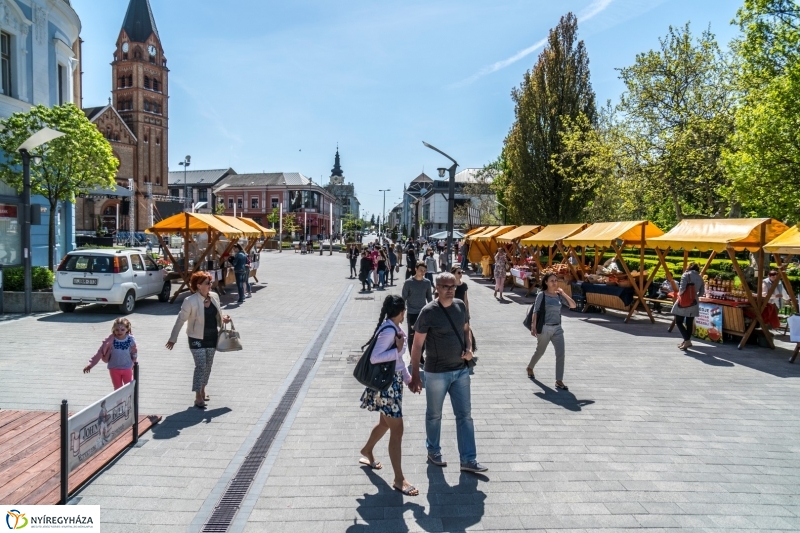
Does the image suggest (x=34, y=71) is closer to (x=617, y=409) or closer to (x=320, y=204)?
(x=617, y=409)

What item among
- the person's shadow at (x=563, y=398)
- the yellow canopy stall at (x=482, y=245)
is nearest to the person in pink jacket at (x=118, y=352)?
the person's shadow at (x=563, y=398)

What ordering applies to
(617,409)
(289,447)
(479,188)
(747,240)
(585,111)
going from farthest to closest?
(479,188) → (585,111) → (747,240) → (617,409) → (289,447)

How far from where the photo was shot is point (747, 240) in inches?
425

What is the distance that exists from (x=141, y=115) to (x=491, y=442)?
7641cm

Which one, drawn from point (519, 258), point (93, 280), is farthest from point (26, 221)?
point (519, 258)

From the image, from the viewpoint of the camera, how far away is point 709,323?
446 inches

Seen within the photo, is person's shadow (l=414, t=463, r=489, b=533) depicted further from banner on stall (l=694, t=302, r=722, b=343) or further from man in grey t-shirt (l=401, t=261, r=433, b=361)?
banner on stall (l=694, t=302, r=722, b=343)

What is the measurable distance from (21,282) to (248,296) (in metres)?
6.27

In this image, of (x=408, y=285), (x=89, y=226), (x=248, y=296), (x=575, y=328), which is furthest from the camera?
(x=89, y=226)

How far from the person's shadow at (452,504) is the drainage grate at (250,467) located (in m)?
1.40

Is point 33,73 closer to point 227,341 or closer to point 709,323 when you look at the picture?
point 227,341

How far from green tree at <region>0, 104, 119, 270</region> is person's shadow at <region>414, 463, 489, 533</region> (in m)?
14.0

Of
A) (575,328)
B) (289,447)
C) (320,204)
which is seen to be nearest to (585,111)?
(575,328)

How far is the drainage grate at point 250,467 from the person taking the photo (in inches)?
159
